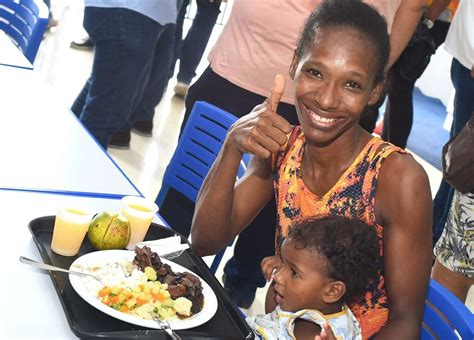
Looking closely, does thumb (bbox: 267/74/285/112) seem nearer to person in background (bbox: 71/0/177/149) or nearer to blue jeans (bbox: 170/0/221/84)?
person in background (bbox: 71/0/177/149)

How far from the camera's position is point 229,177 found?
6.64ft

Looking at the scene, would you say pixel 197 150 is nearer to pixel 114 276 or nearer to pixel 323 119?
pixel 323 119

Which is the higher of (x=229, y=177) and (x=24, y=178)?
(x=229, y=177)

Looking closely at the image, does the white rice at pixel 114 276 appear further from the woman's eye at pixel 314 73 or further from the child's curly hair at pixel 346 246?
the woman's eye at pixel 314 73

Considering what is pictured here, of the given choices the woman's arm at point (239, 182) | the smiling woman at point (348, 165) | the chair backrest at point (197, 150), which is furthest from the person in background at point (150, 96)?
the smiling woman at point (348, 165)

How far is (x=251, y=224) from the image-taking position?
306cm

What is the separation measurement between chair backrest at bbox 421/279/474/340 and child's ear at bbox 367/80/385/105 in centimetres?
45

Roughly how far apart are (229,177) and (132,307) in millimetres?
628

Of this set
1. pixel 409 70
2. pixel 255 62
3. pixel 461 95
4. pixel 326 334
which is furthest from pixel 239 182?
pixel 409 70

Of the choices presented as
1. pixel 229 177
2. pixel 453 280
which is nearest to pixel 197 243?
pixel 229 177

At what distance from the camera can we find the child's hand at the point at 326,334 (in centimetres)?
161

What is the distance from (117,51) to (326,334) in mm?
2304

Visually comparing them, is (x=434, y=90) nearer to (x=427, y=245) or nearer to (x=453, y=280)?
(x=453, y=280)

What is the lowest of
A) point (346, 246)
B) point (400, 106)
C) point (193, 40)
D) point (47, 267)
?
point (193, 40)
